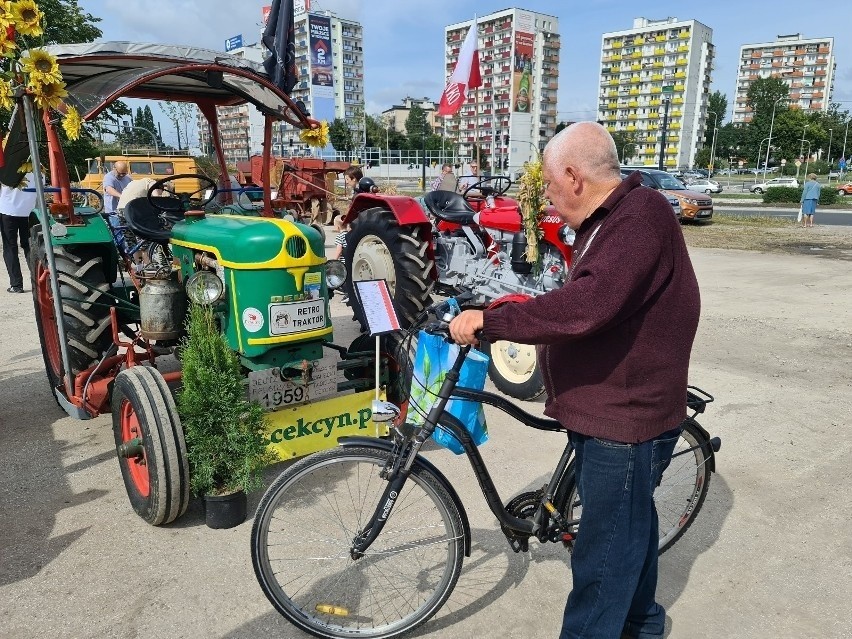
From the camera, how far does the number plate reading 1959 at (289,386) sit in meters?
2.98

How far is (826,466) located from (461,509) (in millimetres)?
2690

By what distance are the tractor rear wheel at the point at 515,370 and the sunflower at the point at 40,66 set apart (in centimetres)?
309

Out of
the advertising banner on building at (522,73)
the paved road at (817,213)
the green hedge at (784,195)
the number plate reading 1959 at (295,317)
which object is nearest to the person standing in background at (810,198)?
the paved road at (817,213)

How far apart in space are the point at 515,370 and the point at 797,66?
14340cm

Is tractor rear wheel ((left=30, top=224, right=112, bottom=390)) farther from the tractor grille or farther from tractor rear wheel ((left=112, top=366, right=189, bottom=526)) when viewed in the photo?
the tractor grille

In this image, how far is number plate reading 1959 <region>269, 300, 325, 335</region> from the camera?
317 cm

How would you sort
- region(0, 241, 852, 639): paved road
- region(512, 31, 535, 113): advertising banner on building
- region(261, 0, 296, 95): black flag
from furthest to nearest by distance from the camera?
1. region(512, 31, 535, 113): advertising banner on building
2. region(261, 0, 296, 95): black flag
3. region(0, 241, 852, 639): paved road

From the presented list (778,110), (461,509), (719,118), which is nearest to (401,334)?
(461,509)

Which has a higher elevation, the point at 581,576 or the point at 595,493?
the point at 595,493

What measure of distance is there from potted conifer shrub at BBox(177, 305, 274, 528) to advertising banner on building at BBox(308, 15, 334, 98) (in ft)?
243

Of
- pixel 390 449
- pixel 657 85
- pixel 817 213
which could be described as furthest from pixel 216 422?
pixel 657 85

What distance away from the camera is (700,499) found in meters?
2.79

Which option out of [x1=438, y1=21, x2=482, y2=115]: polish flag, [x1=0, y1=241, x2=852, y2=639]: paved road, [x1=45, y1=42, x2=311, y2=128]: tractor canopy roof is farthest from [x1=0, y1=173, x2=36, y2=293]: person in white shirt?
[x1=438, y1=21, x2=482, y2=115]: polish flag

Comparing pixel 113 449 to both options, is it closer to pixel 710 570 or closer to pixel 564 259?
pixel 710 570
